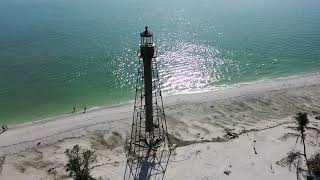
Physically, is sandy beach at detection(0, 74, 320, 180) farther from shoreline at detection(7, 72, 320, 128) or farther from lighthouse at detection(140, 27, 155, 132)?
lighthouse at detection(140, 27, 155, 132)

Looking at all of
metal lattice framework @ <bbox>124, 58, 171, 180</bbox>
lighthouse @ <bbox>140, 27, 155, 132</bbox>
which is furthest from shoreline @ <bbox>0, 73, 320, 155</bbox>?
lighthouse @ <bbox>140, 27, 155, 132</bbox>

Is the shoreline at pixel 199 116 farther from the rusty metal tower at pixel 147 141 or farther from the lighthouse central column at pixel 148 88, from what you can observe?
the lighthouse central column at pixel 148 88

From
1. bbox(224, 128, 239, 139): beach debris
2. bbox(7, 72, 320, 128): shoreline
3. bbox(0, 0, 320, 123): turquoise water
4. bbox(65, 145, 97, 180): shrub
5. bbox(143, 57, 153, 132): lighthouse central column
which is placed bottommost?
bbox(65, 145, 97, 180): shrub

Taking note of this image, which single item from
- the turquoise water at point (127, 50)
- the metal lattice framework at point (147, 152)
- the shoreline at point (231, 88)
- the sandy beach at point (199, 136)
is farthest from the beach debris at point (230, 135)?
the turquoise water at point (127, 50)

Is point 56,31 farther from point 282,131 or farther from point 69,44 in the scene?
point 282,131

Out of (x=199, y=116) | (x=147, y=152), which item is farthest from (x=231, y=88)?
(x=147, y=152)

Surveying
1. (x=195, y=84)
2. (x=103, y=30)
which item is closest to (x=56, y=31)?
(x=103, y=30)

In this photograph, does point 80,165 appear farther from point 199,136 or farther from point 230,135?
point 230,135
